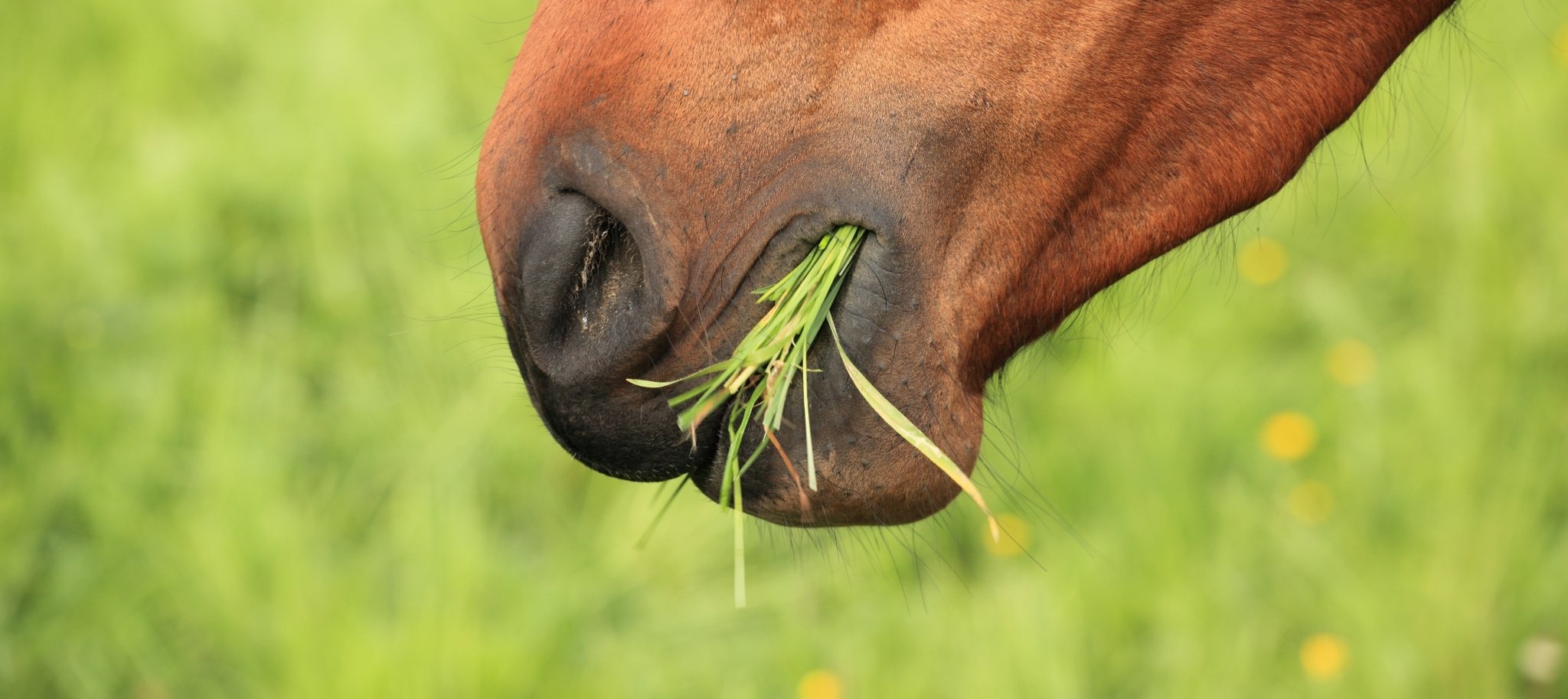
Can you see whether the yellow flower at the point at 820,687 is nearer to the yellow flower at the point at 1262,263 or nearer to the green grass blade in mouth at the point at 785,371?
the green grass blade in mouth at the point at 785,371

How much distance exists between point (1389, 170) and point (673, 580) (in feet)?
7.72

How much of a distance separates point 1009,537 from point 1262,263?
1.18m

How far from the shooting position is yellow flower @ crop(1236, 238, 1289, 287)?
122 inches

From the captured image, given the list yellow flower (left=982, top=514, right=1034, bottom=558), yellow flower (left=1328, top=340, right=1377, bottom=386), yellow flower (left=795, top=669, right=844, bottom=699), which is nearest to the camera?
yellow flower (left=795, top=669, right=844, bottom=699)

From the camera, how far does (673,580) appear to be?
2.48m

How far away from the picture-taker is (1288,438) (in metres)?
2.59

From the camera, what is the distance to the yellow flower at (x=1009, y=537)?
2.44 meters

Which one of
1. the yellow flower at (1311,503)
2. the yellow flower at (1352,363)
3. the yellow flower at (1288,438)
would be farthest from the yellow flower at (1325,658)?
the yellow flower at (1352,363)

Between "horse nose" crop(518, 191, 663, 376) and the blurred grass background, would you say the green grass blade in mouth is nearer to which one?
"horse nose" crop(518, 191, 663, 376)

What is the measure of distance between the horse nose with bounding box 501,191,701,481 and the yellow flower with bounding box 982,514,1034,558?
4.18 feet

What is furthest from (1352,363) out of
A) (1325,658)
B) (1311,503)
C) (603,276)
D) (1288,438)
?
(603,276)

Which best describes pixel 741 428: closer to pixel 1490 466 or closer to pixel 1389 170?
pixel 1490 466

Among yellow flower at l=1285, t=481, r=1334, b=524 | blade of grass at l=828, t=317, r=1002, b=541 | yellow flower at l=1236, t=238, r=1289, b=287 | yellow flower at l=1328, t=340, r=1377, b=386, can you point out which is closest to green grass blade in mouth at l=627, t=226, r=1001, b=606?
blade of grass at l=828, t=317, r=1002, b=541

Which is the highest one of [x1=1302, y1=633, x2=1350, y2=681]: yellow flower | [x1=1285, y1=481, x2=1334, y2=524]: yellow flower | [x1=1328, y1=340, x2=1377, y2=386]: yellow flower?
[x1=1302, y1=633, x2=1350, y2=681]: yellow flower
